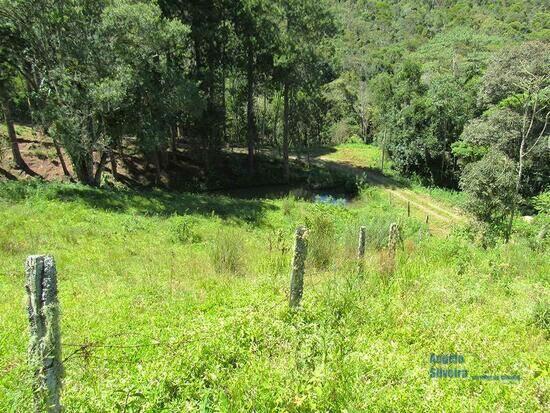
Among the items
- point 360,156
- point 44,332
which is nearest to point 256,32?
point 360,156

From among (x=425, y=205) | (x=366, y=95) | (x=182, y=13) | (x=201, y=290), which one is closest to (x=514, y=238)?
(x=425, y=205)

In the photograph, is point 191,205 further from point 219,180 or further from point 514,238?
point 514,238

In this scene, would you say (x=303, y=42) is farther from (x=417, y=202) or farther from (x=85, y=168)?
(x=85, y=168)

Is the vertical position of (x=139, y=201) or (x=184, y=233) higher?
(x=139, y=201)

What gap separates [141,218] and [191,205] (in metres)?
2.97

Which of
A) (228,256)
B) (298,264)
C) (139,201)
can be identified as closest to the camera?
(298,264)

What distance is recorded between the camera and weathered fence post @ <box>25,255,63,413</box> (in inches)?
134

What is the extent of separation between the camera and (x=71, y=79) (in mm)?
15891

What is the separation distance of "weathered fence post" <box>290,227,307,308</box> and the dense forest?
1197cm

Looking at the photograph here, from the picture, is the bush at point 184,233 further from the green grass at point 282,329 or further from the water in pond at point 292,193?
the water in pond at point 292,193

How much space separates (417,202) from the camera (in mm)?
27219

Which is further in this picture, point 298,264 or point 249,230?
point 249,230

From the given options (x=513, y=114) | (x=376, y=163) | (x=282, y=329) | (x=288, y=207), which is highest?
(x=513, y=114)

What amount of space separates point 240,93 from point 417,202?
16.9 meters
